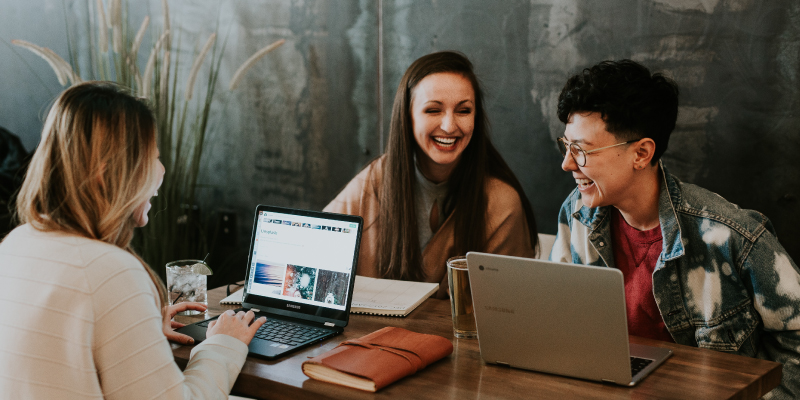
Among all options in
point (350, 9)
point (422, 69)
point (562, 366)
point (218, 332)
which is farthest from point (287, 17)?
point (562, 366)

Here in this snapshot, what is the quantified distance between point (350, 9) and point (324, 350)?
2009 mm

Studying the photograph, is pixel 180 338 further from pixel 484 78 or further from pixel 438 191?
pixel 484 78

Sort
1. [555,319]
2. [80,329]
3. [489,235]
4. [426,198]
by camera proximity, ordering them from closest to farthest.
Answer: [80,329] < [555,319] < [489,235] < [426,198]

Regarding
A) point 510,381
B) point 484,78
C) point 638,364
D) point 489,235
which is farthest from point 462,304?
point 484,78

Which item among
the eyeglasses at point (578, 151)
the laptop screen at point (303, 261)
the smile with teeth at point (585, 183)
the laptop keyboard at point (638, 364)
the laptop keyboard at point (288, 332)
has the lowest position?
the laptop keyboard at point (288, 332)

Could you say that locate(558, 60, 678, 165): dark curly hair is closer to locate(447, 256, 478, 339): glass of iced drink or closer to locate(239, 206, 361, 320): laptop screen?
locate(447, 256, 478, 339): glass of iced drink

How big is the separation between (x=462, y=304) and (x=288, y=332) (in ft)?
1.24

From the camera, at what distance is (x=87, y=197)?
1135mm

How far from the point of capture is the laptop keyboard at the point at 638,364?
1241 millimetres

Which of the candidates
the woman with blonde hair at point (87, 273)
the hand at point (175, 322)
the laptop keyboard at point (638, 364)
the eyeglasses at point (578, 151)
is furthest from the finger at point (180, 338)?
the eyeglasses at point (578, 151)

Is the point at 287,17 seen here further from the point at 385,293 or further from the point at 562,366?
the point at 562,366

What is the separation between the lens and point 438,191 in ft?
7.43

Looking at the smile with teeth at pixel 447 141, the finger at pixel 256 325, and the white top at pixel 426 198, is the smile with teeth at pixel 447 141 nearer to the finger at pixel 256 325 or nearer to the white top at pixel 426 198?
the white top at pixel 426 198

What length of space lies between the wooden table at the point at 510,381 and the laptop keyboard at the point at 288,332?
0.18 feet
